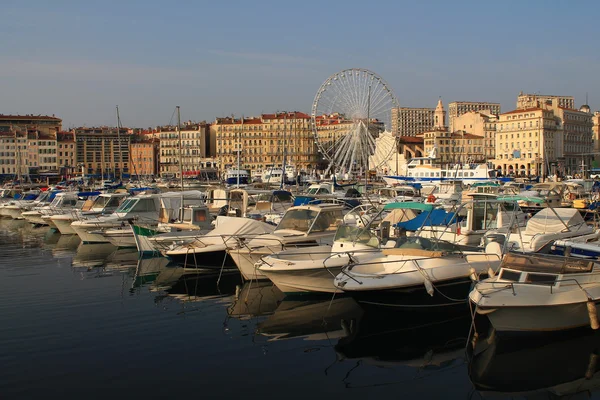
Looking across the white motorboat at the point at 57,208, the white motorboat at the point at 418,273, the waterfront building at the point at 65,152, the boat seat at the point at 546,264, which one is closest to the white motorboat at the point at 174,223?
the white motorboat at the point at 57,208

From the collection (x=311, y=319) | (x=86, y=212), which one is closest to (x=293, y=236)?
(x=311, y=319)

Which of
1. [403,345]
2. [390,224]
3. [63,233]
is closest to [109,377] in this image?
[403,345]

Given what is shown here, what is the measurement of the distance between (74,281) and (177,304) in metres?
5.58

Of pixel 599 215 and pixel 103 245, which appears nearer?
pixel 599 215

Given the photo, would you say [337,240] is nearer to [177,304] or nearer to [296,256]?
[296,256]

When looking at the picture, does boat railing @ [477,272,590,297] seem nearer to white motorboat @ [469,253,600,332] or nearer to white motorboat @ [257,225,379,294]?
white motorboat @ [469,253,600,332]

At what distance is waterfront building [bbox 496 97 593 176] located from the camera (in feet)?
389

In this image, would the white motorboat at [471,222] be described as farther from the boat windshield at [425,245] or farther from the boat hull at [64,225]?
the boat hull at [64,225]

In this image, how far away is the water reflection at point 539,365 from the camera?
11844mm

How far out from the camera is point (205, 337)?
1520 cm

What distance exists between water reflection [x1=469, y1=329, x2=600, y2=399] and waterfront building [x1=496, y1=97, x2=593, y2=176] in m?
105

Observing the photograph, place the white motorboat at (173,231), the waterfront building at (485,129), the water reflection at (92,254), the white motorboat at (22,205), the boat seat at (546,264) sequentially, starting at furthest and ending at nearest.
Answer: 1. the waterfront building at (485,129)
2. the white motorboat at (22,205)
3. the water reflection at (92,254)
4. the white motorboat at (173,231)
5. the boat seat at (546,264)

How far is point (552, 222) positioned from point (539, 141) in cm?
10361

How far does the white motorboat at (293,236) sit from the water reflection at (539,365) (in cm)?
721
